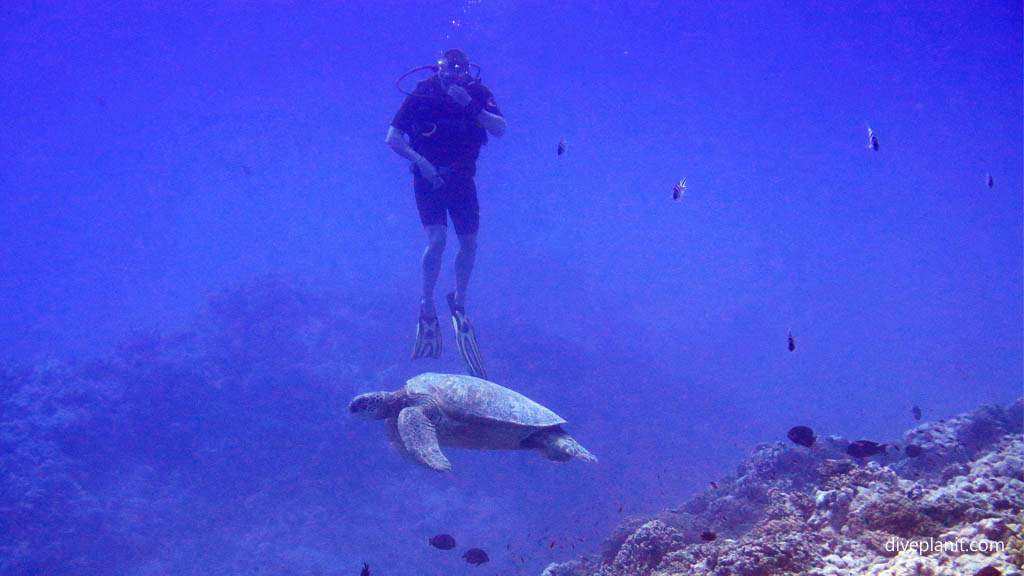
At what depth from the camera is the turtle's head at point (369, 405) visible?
675 centimetres

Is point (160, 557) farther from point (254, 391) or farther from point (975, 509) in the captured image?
point (975, 509)

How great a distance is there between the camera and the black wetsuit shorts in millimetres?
9508

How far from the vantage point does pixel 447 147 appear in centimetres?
939

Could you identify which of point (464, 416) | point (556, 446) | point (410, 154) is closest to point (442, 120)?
point (410, 154)

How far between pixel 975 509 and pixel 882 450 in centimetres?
145

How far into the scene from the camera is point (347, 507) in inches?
921

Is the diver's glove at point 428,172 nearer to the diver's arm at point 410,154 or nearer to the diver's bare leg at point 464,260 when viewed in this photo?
the diver's arm at point 410,154

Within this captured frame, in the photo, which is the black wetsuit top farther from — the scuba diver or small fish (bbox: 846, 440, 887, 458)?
small fish (bbox: 846, 440, 887, 458)

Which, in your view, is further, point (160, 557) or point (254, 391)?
point (254, 391)

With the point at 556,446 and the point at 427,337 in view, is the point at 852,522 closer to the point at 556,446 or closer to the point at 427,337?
the point at 556,446

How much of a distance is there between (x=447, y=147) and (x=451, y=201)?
1.08m

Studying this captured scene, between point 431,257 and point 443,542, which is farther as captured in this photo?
point 431,257

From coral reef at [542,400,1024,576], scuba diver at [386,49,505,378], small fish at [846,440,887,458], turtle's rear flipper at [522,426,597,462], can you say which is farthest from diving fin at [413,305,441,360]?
small fish at [846,440,887,458]

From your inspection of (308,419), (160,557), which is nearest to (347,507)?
(308,419)
